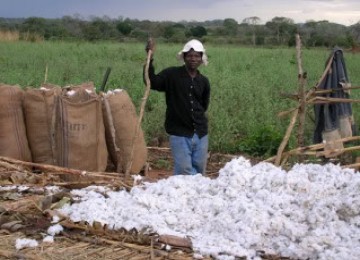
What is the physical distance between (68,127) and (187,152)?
1260mm

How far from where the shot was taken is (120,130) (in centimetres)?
602

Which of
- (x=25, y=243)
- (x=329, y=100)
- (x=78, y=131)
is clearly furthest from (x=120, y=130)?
(x=25, y=243)

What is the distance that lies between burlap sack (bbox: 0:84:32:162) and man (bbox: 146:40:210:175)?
157 centimetres

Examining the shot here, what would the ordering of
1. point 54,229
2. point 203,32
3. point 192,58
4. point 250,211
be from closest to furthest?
point 250,211, point 54,229, point 192,58, point 203,32

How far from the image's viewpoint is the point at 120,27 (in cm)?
3784

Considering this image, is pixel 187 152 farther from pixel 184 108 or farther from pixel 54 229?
pixel 54 229

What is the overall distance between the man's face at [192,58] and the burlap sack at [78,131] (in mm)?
1145

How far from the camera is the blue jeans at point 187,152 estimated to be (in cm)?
498

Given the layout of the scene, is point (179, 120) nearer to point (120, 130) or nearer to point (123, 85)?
point (120, 130)

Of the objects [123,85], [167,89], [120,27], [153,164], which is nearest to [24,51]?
[123,85]

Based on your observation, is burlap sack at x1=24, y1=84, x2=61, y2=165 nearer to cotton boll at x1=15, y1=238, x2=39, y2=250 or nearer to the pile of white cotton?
the pile of white cotton

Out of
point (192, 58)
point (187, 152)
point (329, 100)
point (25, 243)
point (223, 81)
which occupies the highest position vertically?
point (192, 58)

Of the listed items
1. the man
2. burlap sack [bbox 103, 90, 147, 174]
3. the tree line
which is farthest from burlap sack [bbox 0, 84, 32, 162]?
the tree line

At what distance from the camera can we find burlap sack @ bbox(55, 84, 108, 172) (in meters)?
5.52
